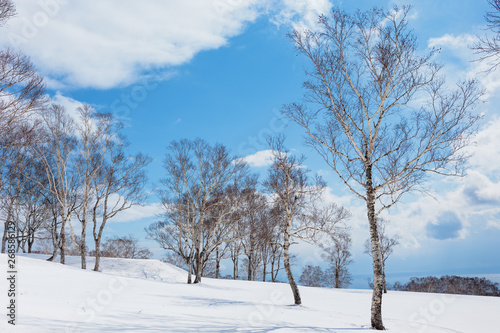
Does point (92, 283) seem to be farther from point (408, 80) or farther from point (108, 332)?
point (408, 80)

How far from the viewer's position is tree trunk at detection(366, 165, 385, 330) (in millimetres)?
9469

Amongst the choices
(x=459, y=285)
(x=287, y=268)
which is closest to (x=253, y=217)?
(x=287, y=268)

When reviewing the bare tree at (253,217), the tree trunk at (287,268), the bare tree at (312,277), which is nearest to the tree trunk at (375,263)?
the tree trunk at (287,268)

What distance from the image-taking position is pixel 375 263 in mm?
9805

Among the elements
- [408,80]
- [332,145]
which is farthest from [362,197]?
[408,80]

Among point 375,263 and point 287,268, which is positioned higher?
point 375,263

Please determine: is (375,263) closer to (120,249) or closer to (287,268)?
(287,268)

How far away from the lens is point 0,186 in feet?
71.8

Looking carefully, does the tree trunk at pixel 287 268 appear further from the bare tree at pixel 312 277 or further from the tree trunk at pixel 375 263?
the bare tree at pixel 312 277

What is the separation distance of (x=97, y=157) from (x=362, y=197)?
1998cm

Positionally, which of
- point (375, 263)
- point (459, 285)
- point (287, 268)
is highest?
point (375, 263)

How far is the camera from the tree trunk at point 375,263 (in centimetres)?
947

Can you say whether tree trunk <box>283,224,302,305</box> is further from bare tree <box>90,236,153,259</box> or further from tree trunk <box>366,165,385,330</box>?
bare tree <box>90,236,153,259</box>

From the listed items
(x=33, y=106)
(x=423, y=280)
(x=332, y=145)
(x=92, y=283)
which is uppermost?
(x=33, y=106)
